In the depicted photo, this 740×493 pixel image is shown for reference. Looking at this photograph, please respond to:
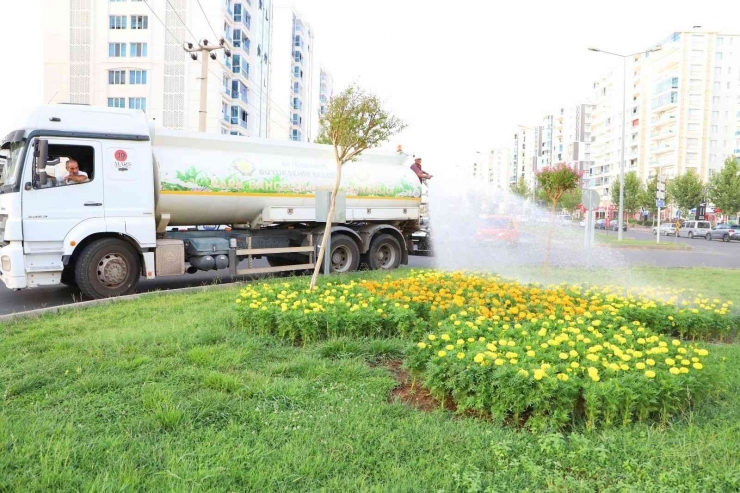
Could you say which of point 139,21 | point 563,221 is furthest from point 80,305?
point 139,21

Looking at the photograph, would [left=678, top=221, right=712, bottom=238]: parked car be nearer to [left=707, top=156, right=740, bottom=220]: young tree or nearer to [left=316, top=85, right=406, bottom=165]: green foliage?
[left=707, top=156, right=740, bottom=220]: young tree

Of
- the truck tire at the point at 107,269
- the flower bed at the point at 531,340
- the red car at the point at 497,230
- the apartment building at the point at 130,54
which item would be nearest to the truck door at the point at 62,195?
the truck tire at the point at 107,269

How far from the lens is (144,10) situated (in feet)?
163

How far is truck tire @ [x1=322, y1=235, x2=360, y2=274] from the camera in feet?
42.0

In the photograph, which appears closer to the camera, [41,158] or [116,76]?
[41,158]

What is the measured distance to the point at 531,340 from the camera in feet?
15.8

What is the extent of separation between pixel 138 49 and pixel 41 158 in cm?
4682

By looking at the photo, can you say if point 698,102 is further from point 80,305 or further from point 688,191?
point 80,305

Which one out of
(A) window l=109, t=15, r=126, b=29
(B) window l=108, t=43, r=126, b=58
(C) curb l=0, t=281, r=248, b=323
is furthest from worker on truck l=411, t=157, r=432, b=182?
(A) window l=109, t=15, r=126, b=29

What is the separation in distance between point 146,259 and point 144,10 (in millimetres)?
47637

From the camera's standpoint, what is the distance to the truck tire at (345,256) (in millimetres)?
12812

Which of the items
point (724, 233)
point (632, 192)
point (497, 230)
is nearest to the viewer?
point (497, 230)

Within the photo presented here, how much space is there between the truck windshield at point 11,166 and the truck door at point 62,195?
0.21m

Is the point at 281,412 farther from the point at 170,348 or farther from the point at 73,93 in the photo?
the point at 73,93
